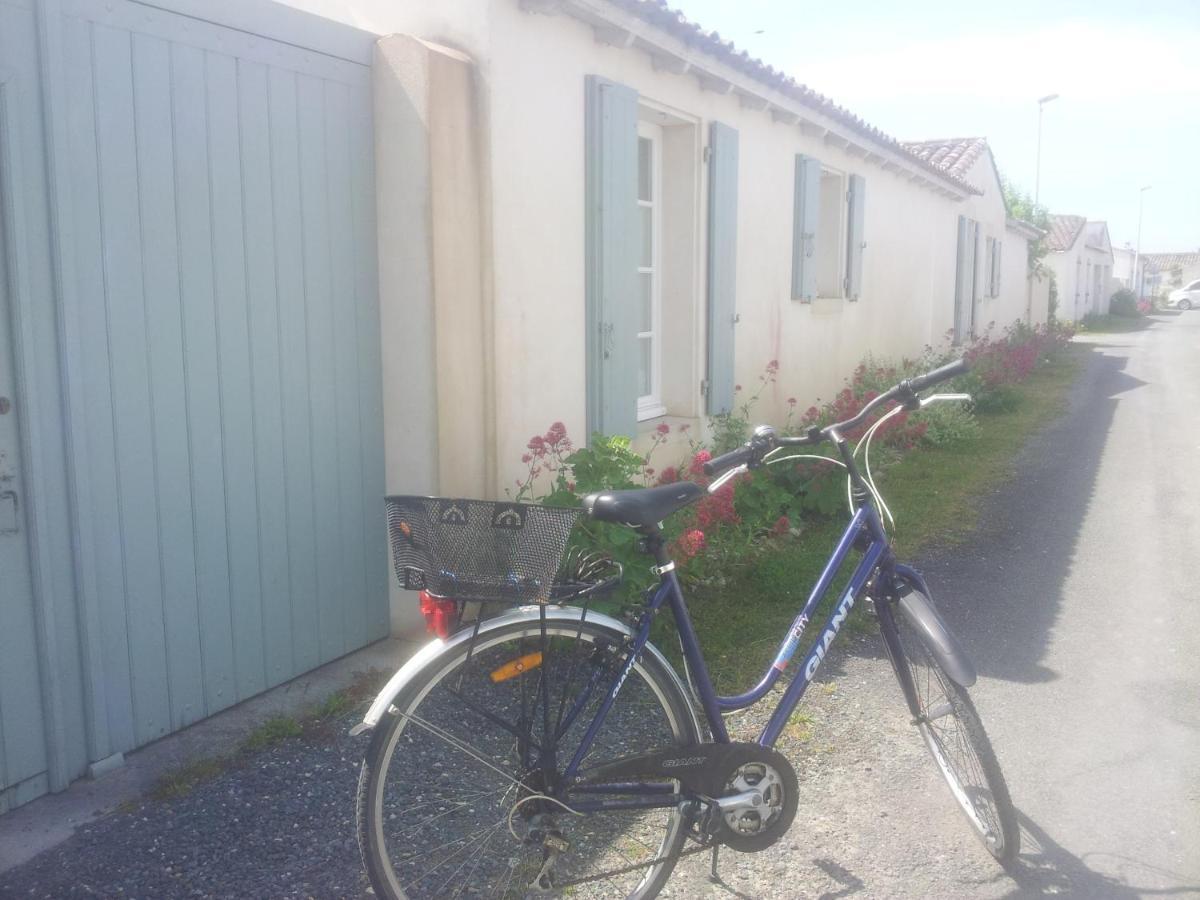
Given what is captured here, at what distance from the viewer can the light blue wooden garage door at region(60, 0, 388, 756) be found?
3211 millimetres

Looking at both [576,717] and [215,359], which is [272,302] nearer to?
[215,359]

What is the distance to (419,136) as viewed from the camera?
4.11 metres

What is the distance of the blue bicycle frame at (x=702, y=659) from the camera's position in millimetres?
2500

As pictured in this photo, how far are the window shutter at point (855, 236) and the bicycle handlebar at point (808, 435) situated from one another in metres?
7.03

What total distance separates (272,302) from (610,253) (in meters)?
1.97

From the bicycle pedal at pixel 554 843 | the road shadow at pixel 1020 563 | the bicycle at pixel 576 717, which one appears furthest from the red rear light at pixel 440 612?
the road shadow at pixel 1020 563

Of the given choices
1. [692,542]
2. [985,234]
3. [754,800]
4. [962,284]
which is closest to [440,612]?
[754,800]

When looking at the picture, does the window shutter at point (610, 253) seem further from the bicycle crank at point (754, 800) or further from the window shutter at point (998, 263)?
the window shutter at point (998, 263)

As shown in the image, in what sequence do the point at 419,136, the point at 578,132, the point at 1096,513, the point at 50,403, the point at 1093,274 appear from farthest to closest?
the point at 1093,274 < the point at 1096,513 < the point at 578,132 < the point at 419,136 < the point at 50,403

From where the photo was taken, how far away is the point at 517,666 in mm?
2447

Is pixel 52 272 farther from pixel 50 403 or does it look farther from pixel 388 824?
pixel 388 824

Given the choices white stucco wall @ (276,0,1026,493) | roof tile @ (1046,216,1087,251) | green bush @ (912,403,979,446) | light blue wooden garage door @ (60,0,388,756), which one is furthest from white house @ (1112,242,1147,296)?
light blue wooden garage door @ (60,0,388,756)

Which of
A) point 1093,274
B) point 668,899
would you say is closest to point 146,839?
point 668,899

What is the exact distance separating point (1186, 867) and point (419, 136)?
3552 mm
